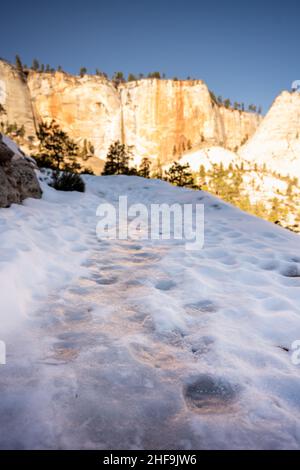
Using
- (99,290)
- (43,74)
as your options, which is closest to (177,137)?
(43,74)

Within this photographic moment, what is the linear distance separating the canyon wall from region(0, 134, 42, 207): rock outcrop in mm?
49563

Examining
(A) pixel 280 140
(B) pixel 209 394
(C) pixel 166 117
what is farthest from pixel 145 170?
(A) pixel 280 140

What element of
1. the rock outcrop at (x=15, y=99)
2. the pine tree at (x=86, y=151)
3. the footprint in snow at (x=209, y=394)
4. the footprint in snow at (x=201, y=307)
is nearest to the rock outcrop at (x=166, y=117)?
the pine tree at (x=86, y=151)

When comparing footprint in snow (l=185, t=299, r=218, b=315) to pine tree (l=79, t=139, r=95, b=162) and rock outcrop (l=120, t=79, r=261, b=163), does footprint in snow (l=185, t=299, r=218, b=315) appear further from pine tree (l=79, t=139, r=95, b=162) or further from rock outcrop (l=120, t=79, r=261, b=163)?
rock outcrop (l=120, t=79, r=261, b=163)

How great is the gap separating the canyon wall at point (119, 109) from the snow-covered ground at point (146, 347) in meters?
52.6

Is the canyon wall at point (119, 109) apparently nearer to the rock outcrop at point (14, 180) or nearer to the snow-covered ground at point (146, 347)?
the rock outcrop at point (14, 180)

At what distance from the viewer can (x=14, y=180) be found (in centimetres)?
405

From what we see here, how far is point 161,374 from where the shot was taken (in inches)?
47.9

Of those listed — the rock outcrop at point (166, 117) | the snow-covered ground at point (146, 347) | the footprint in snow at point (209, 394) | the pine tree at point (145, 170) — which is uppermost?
the rock outcrop at point (166, 117)

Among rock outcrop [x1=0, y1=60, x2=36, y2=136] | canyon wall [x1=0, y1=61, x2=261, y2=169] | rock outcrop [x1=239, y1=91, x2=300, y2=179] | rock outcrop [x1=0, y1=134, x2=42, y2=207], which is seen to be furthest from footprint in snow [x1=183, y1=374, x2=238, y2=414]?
rock outcrop [x1=239, y1=91, x2=300, y2=179]

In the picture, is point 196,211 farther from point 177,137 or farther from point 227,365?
point 177,137

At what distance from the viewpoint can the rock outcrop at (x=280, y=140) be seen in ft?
174

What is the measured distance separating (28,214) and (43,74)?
203ft

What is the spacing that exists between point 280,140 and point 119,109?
37.0m
